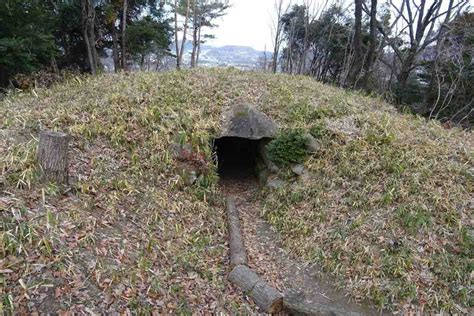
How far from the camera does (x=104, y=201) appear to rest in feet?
14.4

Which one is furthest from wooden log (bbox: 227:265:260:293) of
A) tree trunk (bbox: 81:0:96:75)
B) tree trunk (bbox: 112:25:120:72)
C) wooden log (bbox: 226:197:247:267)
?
tree trunk (bbox: 112:25:120:72)

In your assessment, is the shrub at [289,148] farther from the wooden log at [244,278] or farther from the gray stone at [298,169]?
the wooden log at [244,278]

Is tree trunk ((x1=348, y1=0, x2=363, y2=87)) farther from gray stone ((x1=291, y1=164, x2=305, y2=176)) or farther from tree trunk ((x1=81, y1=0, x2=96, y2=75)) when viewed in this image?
tree trunk ((x1=81, y1=0, x2=96, y2=75))

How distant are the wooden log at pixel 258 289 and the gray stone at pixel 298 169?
246cm

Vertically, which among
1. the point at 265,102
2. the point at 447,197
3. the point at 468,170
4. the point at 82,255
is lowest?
the point at 82,255

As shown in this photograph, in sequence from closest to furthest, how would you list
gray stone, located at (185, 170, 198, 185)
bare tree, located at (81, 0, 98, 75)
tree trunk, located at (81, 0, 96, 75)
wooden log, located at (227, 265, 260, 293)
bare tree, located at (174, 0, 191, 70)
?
wooden log, located at (227, 265, 260, 293)
gray stone, located at (185, 170, 198, 185)
tree trunk, located at (81, 0, 96, 75)
bare tree, located at (81, 0, 98, 75)
bare tree, located at (174, 0, 191, 70)

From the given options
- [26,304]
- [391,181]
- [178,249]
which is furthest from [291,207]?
[26,304]

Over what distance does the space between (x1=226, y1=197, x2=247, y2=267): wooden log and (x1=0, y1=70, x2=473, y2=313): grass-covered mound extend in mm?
152

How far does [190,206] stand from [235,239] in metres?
0.97

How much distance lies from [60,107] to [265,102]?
14.4 ft

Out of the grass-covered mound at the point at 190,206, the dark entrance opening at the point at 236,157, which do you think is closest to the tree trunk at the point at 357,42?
the grass-covered mound at the point at 190,206

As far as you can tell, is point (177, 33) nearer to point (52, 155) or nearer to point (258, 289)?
point (52, 155)

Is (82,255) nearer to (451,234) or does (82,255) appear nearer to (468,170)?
(451,234)

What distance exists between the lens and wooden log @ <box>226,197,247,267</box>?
4570 millimetres
